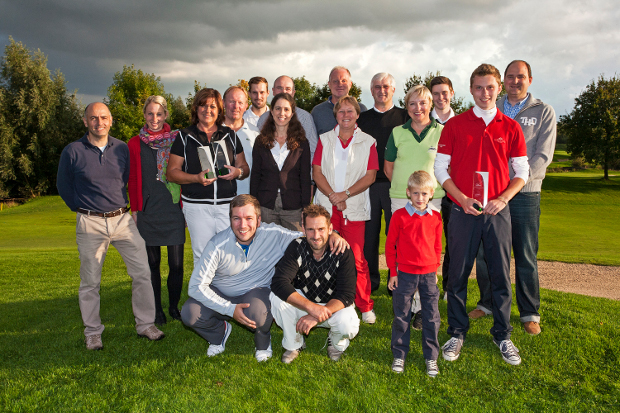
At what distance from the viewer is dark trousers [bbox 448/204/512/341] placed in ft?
12.5

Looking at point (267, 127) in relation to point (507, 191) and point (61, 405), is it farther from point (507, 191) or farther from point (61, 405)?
point (61, 405)

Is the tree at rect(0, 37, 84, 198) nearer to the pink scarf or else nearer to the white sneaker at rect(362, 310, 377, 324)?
the pink scarf

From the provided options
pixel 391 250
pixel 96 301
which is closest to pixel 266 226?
pixel 391 250

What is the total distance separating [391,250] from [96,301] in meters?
3.19

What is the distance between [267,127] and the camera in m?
4.78

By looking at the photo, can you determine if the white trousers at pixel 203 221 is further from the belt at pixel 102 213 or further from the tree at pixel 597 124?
the tree at pixel 597 124

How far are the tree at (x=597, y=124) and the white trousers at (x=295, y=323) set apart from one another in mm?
36233

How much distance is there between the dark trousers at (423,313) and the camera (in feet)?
11.7

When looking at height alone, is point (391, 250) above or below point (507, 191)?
below

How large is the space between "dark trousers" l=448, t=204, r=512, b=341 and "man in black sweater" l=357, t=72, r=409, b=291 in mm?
1296

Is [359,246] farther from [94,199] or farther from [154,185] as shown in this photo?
[94,199]

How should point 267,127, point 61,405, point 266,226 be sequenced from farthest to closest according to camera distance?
point 267,127, point 266,226, point 61,405

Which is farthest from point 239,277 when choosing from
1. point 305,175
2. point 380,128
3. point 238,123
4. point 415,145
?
point 380,128

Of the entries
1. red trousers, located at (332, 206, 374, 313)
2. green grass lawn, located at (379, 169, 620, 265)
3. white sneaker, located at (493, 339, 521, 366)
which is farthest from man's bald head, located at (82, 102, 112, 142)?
green grass lawn, located at (379, 169, 620, 265)
